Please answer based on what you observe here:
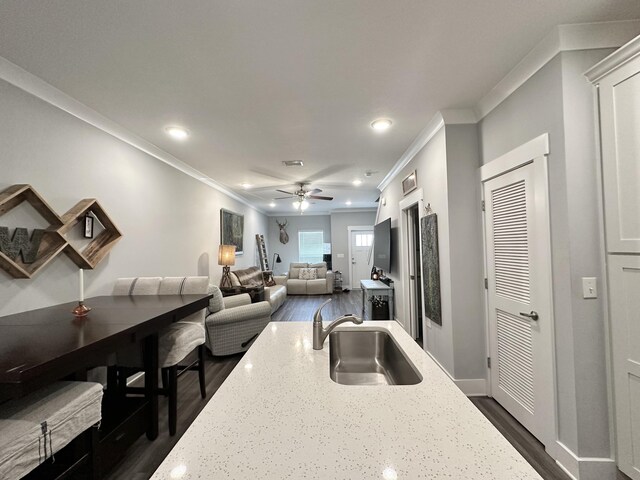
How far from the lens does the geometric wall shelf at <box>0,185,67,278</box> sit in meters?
1.68

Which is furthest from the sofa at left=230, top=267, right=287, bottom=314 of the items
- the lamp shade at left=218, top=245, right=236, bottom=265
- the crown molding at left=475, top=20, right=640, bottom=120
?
the crown molding at left=475, top=20, right=640, bottom=120

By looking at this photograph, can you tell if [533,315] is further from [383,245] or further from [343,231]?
[343,231]

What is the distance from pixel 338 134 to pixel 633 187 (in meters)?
2.21

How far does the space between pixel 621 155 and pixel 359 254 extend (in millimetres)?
7183

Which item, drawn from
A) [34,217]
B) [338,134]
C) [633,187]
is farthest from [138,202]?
[633,187]

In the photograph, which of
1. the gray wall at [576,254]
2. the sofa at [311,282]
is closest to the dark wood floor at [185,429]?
the gray wall at [576,254]

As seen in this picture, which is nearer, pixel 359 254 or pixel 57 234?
pixel 57 234

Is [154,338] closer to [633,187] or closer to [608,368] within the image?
[608,368]

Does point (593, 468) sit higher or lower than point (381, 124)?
lower

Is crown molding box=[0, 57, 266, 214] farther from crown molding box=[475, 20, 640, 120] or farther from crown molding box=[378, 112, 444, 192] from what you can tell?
crown molding box=[475, 20, 640, 120]

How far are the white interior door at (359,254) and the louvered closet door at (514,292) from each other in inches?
242

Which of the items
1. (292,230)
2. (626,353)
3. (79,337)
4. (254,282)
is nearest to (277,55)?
(79,337)

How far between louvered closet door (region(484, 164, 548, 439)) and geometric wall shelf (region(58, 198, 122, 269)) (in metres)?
3.29

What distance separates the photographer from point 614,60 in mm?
1364
